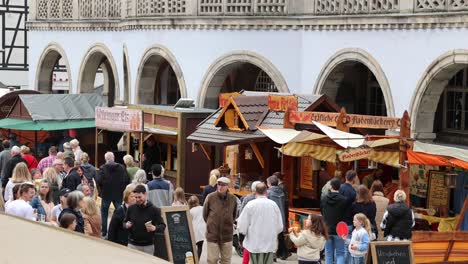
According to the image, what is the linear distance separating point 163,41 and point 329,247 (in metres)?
12.1

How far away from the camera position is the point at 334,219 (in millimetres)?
14297

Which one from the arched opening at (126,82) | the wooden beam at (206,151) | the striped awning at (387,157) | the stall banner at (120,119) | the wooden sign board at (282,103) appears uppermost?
the arched opening at (126,82)

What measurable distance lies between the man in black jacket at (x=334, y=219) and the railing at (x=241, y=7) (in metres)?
4.82

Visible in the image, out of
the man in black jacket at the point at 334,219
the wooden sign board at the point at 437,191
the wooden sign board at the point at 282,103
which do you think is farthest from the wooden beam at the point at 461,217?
the wooden sign board at the point at 282,103

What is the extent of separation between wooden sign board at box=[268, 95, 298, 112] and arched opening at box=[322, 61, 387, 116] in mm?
4671

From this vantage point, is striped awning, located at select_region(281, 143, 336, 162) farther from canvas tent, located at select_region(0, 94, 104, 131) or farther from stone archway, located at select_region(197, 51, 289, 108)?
canvas tent, located at select_region(0, 94, 104, 131)

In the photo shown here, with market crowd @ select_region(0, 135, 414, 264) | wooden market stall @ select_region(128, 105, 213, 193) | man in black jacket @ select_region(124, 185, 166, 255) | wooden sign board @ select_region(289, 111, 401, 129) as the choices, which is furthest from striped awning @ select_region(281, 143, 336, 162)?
man in black jacket @ select_region(124, 185, 166, 255)

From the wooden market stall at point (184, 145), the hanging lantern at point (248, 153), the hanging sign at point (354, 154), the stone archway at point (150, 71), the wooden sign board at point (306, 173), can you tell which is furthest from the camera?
the stone archway at point (150, 71)

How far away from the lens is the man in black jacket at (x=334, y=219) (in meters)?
14.2

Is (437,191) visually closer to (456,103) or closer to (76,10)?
(456,103)

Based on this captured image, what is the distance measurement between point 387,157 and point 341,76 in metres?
6.08

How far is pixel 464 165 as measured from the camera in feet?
49.0

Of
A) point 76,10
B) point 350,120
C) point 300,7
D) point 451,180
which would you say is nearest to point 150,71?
point 76,10

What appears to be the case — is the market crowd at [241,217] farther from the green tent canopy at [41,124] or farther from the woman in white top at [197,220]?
the green tent canopy at [41,124]
